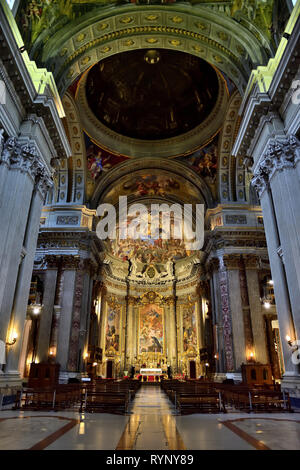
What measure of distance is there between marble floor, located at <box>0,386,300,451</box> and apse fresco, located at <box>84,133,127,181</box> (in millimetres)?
17671

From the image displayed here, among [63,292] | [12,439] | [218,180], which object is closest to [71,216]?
[63,292]

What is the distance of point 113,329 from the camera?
3098 cm

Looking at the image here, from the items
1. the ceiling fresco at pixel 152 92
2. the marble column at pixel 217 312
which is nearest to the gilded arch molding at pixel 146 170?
the ceiling fresco at pixel 152 92

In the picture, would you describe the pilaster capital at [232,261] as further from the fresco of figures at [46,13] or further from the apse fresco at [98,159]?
the fresco of figures at [46,13]

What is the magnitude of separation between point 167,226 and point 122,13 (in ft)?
65.1

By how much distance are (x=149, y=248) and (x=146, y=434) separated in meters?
27.2

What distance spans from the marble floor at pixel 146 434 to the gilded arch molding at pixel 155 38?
11.4 meters

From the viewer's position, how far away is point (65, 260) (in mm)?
20062

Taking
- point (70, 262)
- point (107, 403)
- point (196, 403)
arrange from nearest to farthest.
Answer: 1. point (107, 403)
2. point (196, 403)
3. point (70, 262)

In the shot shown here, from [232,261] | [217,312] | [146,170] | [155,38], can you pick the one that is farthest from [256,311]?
[155,38]

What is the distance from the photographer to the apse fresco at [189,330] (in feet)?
98.6

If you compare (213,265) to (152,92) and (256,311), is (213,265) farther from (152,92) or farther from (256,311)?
(152,92)

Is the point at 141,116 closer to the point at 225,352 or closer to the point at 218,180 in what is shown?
the point at 218,180

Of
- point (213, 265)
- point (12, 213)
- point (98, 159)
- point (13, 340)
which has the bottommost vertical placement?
point (13, 340)
